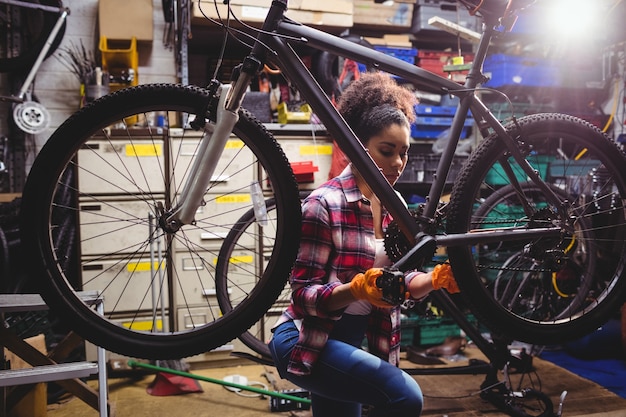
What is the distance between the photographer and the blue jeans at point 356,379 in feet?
4.07

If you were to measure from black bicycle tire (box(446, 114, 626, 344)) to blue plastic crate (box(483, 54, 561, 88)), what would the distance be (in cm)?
232

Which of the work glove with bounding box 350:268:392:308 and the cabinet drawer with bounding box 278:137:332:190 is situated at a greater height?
the cabinet drawer with bounding box 278:137:332:190

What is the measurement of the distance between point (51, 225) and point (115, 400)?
76.3 inches

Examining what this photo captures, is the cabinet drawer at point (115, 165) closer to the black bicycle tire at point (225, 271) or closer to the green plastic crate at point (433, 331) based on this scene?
the black bicycle tire at point (225, 271)

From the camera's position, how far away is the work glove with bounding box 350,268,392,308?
1.18m

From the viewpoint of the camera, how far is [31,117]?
3.31m

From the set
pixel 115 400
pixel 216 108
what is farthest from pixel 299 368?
pixel 115 400

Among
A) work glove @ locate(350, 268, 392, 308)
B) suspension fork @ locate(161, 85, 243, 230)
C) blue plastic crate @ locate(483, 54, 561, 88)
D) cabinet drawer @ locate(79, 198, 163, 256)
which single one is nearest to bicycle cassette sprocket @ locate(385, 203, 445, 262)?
work glove @ locate(350, 268, 392, 308)

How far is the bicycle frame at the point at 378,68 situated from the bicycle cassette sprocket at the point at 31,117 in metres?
2.61

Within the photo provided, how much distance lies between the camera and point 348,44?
4.35ft

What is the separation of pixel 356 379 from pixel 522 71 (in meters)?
3.16

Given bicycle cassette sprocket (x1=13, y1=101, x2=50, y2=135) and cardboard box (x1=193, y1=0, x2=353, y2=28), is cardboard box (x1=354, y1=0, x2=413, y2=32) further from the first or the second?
bicycle cassette sprocket (x1=13, y1=101, x2=50, y2=135)

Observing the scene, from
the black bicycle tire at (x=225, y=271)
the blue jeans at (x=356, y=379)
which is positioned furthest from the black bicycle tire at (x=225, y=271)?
Result: the blue jeans at (x=356, y=379)

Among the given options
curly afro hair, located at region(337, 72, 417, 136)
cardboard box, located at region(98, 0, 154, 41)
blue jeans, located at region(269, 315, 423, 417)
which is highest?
cardboard box, located at region(98, 0, 154, 41)
